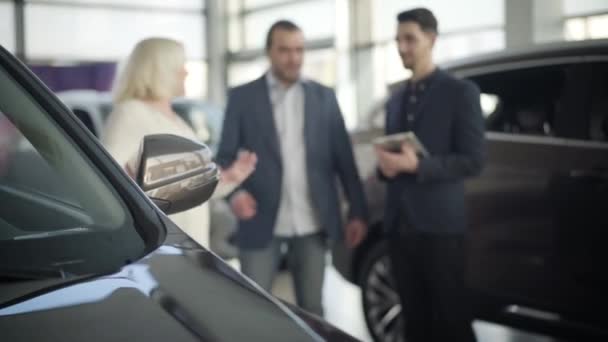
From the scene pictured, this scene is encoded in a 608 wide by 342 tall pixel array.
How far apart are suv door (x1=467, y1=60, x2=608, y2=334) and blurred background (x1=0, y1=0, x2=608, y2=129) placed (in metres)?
6.19

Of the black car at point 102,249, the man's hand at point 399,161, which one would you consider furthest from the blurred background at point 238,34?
the black car at point 102,249

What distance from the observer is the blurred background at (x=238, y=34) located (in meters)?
A: 12.4

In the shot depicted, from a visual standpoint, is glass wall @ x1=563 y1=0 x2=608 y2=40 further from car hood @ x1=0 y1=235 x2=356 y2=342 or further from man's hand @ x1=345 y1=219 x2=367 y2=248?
car hood @ x1=0 y1=235 x2=356 y2=342

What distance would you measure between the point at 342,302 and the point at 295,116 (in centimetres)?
269

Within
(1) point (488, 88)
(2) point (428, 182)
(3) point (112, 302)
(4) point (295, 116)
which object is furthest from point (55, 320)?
(1) point (488, 88)

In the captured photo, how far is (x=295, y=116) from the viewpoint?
12.4 feet

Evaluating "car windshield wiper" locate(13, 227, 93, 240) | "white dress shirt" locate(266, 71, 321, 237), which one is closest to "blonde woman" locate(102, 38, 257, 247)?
"white dress shirt" locate(266, 71, 321, 237)

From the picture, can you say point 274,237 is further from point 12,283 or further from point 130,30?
point 130,30

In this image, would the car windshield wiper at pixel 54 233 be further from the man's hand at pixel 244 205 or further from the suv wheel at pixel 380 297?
the suv wheel at pixel 380 297

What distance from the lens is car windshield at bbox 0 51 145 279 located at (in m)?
1.59

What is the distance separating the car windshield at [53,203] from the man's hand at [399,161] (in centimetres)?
168

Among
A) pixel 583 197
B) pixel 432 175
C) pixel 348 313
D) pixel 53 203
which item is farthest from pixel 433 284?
pixel 348 313

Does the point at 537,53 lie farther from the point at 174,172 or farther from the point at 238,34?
the point at 238,34

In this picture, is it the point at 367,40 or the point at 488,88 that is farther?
the point at 367,40
